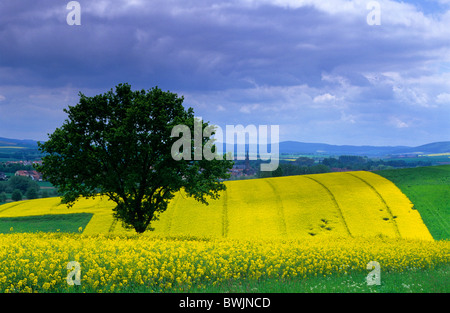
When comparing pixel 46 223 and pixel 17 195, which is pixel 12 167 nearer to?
pixel 17 195

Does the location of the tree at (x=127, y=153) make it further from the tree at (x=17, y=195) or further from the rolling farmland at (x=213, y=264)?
the tree at (x=17, y=195)

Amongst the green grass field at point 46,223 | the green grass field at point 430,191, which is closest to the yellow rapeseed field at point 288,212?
the green grass field at point 430,191

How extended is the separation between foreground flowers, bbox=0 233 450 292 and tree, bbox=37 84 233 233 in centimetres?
843

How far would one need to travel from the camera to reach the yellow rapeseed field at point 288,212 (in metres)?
36.7

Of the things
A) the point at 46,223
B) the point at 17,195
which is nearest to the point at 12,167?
the point at 17,195

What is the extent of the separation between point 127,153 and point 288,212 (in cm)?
2063

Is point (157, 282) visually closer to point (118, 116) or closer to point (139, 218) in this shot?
point (139, 218)

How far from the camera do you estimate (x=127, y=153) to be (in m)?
26.1

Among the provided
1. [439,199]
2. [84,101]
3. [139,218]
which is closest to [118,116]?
[84,101]

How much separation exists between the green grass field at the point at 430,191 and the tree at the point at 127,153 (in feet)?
76.7

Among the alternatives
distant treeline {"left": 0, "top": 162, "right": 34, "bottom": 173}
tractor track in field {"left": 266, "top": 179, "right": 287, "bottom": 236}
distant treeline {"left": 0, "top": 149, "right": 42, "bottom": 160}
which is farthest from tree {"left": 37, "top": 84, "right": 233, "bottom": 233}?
distant treeline {"left": 0, "top": 149, "right": 42, "bottom": 160}

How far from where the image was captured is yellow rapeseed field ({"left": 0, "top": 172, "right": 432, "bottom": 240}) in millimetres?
36688

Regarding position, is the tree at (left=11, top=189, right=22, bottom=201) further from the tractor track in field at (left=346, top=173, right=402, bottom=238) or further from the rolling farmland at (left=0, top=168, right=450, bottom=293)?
the tractor track in field at (left=346, top=173, right=402, bottom=238)
